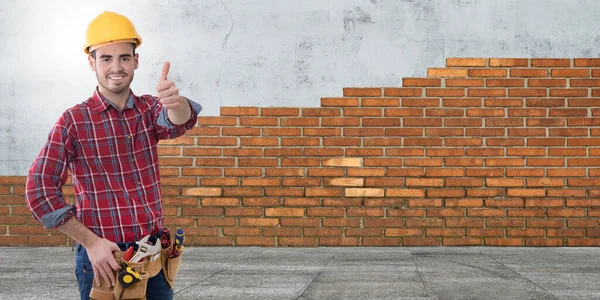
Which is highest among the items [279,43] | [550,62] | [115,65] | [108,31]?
[279,43]

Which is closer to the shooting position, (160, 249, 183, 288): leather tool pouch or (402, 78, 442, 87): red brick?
(160, 249, 183, 288): leather tool pouch

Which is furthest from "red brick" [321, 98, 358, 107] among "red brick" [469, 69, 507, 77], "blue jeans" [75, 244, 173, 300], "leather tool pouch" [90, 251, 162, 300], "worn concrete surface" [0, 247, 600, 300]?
"leather tool pouch" [90, 251, 162, 300]

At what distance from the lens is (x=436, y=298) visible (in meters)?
4.30

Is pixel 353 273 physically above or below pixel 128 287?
below

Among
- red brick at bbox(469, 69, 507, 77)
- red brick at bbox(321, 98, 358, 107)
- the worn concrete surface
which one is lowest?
the worn concrete surface

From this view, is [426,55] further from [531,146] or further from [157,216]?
[157,216]

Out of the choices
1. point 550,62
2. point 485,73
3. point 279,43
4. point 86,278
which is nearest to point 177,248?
point 86,278

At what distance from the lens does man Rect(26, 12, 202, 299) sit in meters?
2.22

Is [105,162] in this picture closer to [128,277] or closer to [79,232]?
[79,232]

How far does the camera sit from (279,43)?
682 centimetres

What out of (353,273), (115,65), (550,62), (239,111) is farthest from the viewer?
(239,111)

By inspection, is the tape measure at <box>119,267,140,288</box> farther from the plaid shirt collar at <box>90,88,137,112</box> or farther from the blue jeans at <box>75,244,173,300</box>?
the plaid shirt collar at <box>90,88,137,112</box>

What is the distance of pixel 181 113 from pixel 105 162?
281 millimetres

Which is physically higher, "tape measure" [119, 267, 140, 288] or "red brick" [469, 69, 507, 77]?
"red brick" [469, 69, 507, 77]
